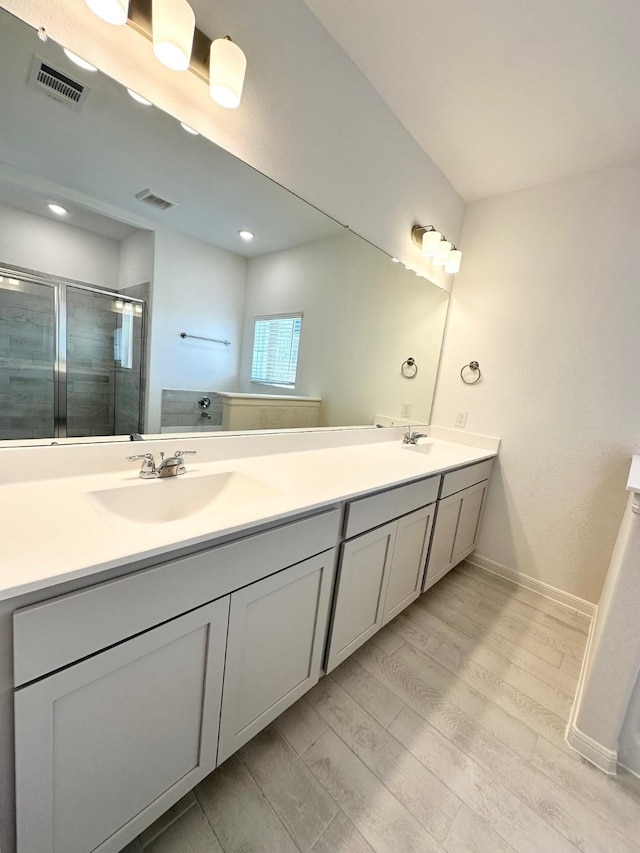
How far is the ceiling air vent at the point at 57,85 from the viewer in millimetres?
793

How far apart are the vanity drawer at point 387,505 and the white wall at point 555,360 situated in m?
0.92

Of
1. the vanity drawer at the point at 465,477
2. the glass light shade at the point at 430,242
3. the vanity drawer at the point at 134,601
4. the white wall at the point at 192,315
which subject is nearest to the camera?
the vanity drawer at the point at 134,601

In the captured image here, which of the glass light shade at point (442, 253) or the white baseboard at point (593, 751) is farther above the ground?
the glass light shade at point (442, 253)

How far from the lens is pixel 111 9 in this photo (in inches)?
30.9

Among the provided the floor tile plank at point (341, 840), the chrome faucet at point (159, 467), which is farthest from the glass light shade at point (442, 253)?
the floor tile plank at point (341, 840)

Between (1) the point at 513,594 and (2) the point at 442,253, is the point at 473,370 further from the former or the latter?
(1) the point at 513,594

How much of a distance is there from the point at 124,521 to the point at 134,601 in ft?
0.97

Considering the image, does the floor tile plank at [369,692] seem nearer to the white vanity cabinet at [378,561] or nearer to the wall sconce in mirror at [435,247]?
the white vanity cabinet at [378,561]

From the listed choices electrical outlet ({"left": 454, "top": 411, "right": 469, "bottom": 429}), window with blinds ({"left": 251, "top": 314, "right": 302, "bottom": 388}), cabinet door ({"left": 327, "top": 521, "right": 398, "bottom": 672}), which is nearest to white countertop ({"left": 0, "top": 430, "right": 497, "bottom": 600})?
cabinet door ({"left": 327, "top": 521, "right": 398, "bottom": 672})

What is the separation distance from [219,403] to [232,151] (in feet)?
2.86

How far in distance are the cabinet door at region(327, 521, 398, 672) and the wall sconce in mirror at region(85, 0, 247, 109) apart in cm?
146

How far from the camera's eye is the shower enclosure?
0.87m

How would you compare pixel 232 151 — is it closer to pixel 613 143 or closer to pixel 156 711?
pixel 156 711

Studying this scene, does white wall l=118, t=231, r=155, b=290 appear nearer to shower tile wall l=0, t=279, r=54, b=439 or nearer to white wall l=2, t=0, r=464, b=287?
shower tile wall l=0, t=279, r=54, b=439
